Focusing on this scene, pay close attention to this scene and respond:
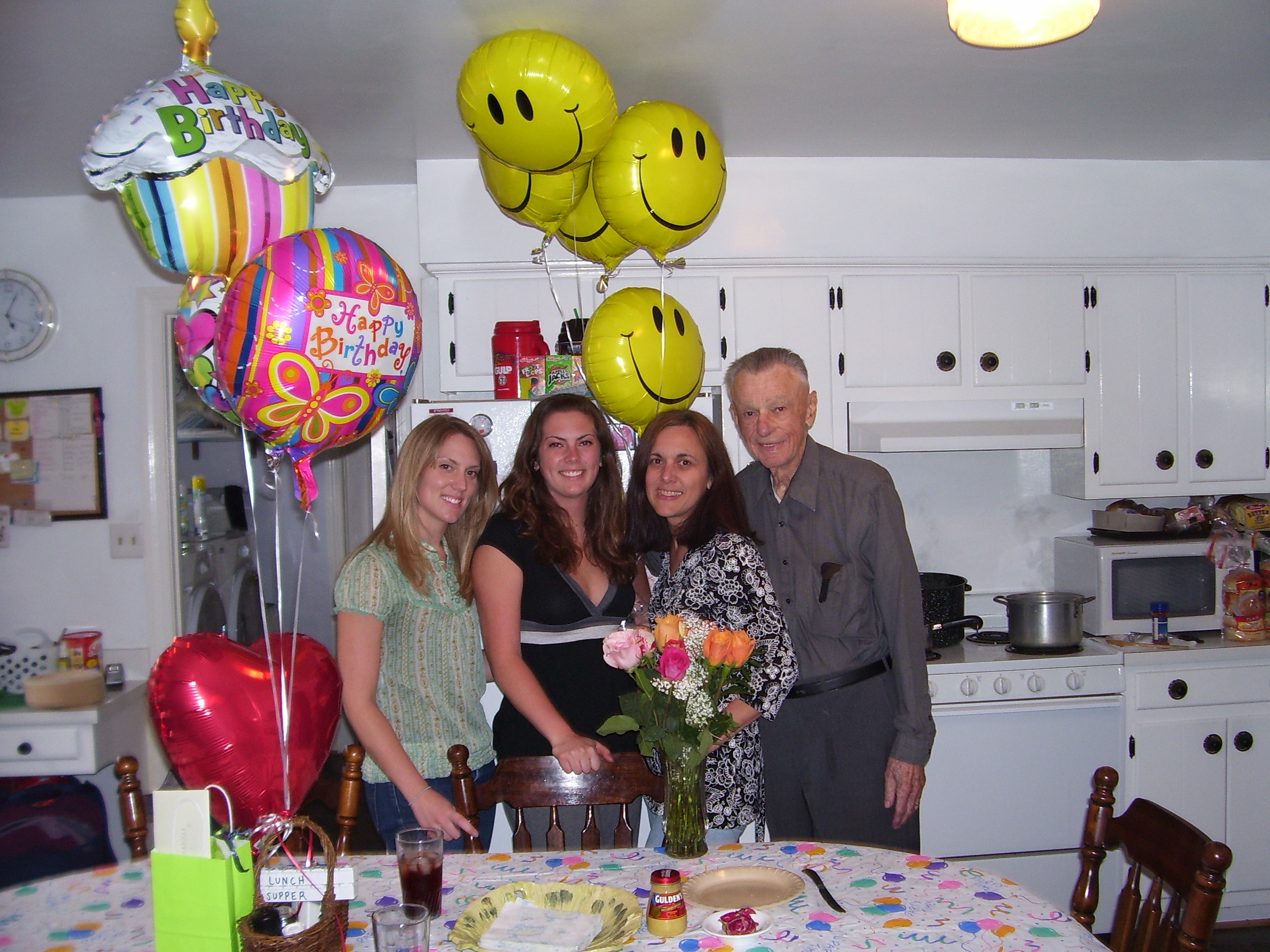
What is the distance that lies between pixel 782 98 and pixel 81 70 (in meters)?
1.79

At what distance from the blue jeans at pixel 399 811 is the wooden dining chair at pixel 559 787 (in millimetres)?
87

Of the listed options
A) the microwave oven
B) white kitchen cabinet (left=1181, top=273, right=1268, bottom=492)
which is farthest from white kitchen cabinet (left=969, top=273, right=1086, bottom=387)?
the microwave oven

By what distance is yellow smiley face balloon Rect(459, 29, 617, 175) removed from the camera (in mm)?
1910

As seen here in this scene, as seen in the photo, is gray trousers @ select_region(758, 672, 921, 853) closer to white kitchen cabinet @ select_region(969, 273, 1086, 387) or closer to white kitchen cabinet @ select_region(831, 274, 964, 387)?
white kitchen cabinet @ select_region(831, 274, 964, 387)

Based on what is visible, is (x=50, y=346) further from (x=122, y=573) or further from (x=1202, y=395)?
(x=1202, y=395)

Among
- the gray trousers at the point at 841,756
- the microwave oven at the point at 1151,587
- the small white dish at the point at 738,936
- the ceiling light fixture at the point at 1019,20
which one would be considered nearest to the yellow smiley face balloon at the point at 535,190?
the ceiling light fixture at the point at 1019,20

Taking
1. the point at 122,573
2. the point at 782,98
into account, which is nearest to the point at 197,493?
the point at 122,573

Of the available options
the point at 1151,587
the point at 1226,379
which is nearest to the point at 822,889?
the point at 1151,587

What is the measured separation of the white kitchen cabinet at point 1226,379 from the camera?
3.27 metres

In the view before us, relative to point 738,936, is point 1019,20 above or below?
above

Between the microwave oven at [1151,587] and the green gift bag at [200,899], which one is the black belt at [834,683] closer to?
the green gift bag at [200,899]

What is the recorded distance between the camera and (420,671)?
1.90m

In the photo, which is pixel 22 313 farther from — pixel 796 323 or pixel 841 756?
pixel 841 756

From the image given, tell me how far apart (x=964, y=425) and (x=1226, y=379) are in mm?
996
